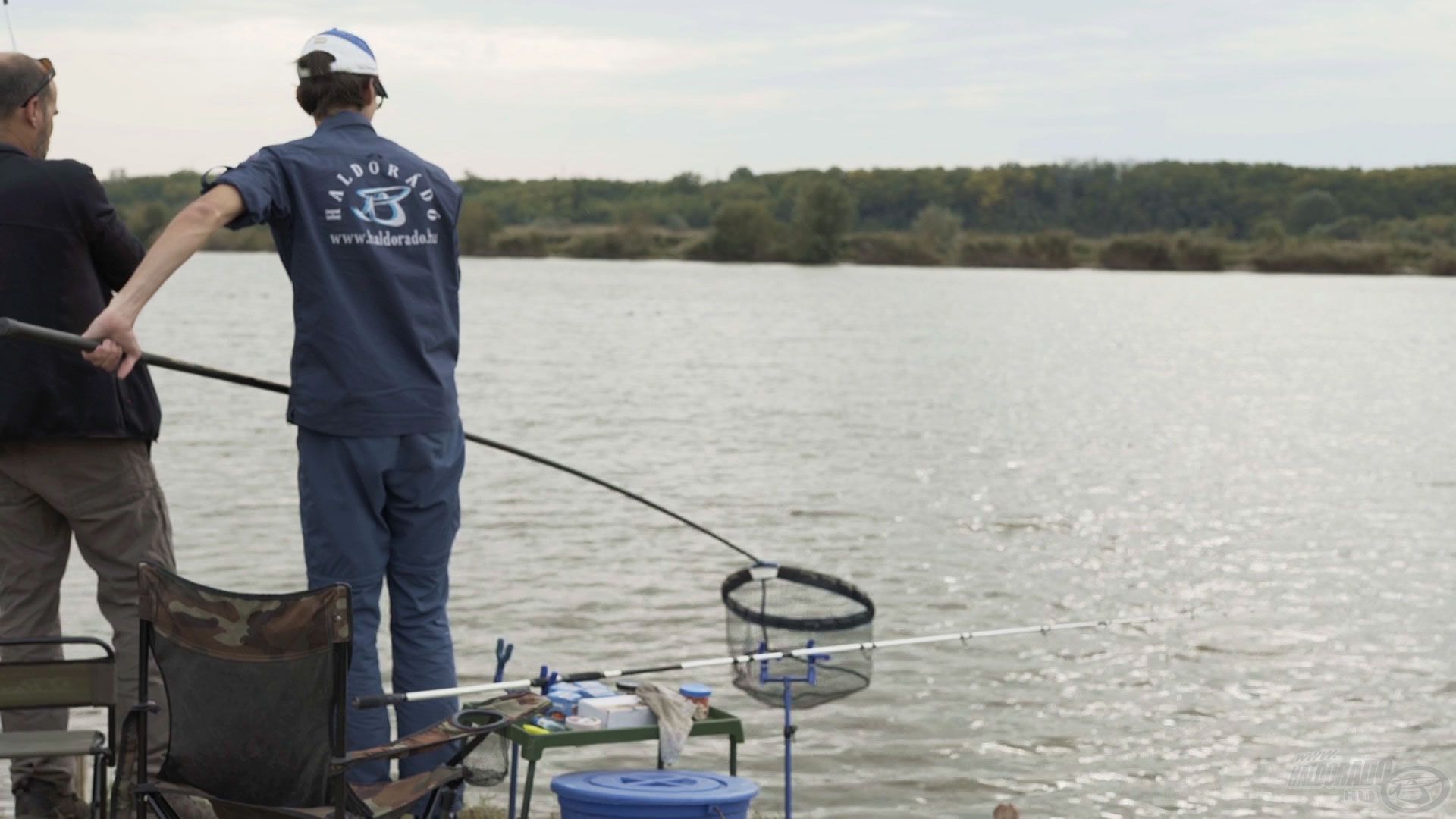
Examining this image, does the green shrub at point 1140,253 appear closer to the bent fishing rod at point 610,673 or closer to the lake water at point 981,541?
the lake water at point 981,541

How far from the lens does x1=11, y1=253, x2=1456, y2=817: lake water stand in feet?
26.7

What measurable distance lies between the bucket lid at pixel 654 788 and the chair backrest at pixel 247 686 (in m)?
0.90

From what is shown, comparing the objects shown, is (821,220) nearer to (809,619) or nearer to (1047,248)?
(1047,248)

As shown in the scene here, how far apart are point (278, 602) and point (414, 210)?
120 centimetres

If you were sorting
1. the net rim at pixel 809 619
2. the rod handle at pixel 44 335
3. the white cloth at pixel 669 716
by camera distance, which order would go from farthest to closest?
the net rim at pixel 809 619 → the white cloth at pixel 669 716 → the rod handle at pixel 44 335

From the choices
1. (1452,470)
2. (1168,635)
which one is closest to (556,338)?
(1452,470)

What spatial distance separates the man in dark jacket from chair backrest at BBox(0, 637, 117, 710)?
30 centimetres

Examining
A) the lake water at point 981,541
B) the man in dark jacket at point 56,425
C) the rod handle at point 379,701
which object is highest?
the man in dark jacket at point 56,425

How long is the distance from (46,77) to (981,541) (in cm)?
1100

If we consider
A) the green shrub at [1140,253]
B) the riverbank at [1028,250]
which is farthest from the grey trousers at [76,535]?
the green shrub at [1140,253]

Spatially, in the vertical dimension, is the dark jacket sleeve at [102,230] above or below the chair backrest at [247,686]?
above

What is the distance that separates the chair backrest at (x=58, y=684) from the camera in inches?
168

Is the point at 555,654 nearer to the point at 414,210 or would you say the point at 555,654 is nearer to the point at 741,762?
the point at 741,762

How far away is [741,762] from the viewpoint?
24.9 ft
